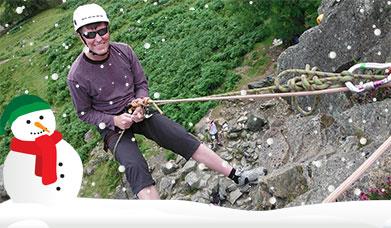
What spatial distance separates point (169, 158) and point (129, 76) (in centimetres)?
675

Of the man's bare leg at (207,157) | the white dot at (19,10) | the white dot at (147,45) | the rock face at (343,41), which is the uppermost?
the man's bare leg at (207,157)

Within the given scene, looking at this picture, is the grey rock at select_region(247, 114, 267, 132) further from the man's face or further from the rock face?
the man's face

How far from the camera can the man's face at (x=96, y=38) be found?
411cm

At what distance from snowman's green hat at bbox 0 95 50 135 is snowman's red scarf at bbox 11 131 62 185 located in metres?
0.09

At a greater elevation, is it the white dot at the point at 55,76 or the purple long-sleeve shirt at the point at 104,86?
the purple long-sleeve shirt at the point at 104,86

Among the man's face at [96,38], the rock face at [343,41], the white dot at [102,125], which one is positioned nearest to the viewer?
the man's face at [96,38]

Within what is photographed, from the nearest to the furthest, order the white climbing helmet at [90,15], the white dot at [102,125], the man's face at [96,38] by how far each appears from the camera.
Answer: the white climbing helmet at [90,15], the man's face at [96,38], the white dot at [102,125]

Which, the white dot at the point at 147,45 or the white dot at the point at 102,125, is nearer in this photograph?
the white dot at the point at 102,125

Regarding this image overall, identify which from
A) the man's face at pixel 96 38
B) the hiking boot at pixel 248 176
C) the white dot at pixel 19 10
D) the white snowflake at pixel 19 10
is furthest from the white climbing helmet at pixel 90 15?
the white dot at pixel 19 10

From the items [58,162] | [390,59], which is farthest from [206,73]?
[58,162]

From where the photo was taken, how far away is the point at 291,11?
11.4 meters

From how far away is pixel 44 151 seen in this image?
213 centimetres

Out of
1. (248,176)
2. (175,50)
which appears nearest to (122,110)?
(248,176)

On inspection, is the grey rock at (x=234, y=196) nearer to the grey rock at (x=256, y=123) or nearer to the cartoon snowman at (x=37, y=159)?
the grey rock at (x=256, y=123)
